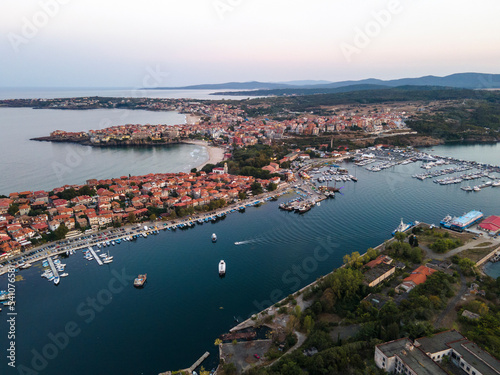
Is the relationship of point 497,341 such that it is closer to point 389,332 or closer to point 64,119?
point 389,332

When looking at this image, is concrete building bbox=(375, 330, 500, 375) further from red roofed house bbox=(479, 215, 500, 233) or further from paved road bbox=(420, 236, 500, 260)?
red roofed house bbox=(479, 215, 500, 233)

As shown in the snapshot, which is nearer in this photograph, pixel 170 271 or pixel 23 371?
pixel 23 371

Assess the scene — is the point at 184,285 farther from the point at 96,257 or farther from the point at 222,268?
the point at 96,257

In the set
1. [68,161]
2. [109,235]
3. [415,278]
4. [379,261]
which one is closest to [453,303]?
[415,278]

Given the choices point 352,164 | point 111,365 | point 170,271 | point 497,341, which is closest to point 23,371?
point 111,365

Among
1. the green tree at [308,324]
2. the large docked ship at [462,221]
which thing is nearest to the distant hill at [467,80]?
the large docked ship at [462,221]

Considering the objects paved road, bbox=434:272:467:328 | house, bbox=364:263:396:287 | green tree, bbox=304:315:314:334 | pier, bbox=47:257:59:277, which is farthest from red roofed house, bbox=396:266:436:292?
pier, bbox=47:257:59:277
